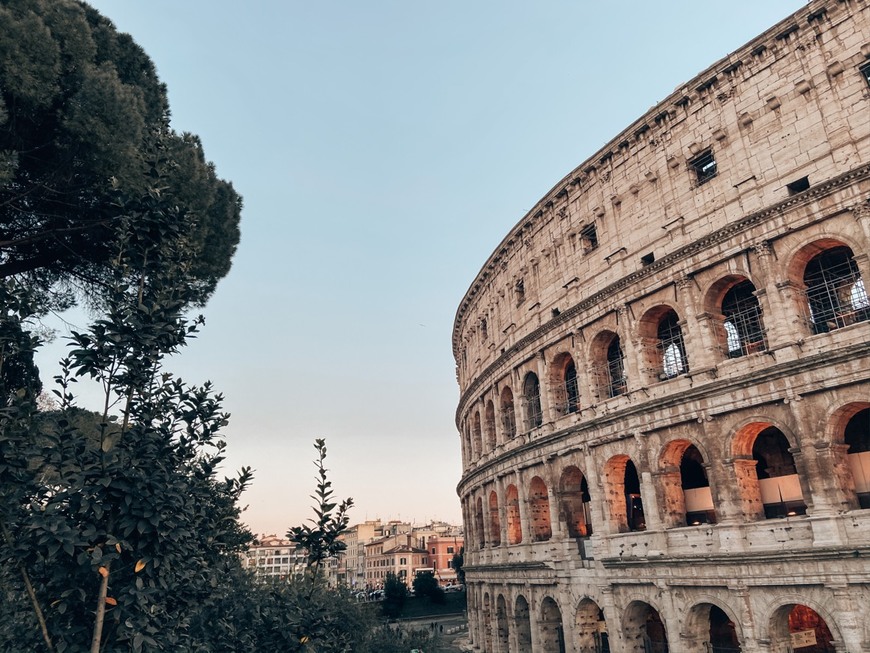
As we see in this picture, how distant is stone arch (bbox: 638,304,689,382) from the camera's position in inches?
756

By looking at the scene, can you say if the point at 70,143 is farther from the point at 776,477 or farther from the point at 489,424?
the point at 489,424

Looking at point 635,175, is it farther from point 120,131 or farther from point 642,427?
point 120,131

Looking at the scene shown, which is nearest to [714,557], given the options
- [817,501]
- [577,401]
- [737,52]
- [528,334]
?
[817,501]

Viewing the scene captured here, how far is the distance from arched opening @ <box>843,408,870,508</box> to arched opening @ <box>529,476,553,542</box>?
1091 centimetres

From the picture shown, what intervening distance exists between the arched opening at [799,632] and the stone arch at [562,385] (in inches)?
364

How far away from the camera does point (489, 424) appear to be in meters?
30.3

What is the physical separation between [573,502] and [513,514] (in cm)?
516

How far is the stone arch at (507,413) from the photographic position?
27.6 metres

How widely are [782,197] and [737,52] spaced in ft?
15.8

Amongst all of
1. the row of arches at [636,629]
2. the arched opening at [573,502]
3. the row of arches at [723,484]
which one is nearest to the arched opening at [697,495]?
the row of arches at [723,484]

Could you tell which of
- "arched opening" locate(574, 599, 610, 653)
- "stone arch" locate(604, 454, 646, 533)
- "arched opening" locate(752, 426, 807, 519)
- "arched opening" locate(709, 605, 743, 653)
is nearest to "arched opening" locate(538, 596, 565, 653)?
"arched opening" locate(574, 599, 610, 653)

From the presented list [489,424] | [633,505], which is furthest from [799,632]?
[489,424]

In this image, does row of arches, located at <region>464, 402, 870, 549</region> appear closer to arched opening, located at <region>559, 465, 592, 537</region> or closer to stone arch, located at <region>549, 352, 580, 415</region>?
arched opening, located at <region>559, 465, 592, 537</region>

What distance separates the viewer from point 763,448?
58.7 feet
